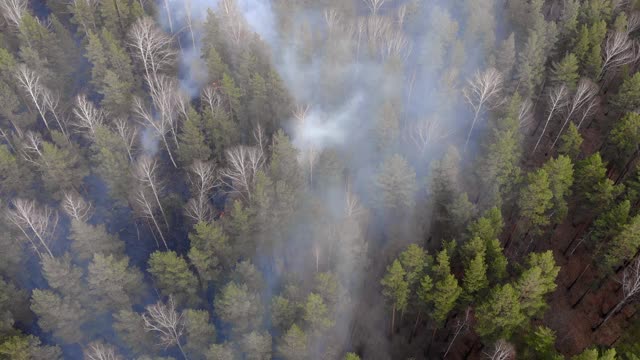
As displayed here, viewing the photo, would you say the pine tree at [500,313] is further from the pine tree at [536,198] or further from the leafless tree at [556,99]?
the leafless tree at [556,99]

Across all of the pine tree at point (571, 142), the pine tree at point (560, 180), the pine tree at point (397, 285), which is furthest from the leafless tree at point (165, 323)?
the pine tree at point (571, 142)

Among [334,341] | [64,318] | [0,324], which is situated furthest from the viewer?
[334,341]

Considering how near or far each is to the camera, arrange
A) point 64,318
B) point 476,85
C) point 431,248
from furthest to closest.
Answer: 1. point 476,85
2. point 431,248
3. point 64,318

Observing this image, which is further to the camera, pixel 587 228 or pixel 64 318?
pixel 587 228

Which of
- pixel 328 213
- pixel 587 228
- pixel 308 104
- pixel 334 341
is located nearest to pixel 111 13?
pixel 308 104

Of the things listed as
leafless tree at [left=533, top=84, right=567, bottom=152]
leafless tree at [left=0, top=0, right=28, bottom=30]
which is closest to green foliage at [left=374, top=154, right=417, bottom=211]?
leafless tree at [left=533, top=84, right=567, bottom=152]

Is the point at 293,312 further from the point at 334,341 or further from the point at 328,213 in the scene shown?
the point at 328,213

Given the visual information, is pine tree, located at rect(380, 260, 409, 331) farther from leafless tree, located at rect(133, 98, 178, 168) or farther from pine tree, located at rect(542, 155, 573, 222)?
leafless tree, located at rect(133, 98, 178, 168)
